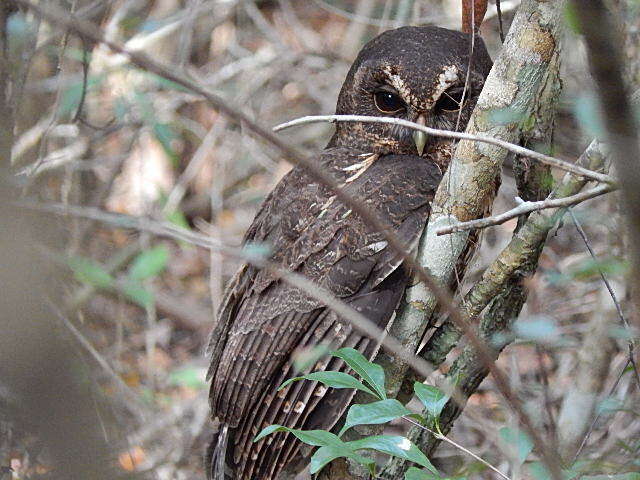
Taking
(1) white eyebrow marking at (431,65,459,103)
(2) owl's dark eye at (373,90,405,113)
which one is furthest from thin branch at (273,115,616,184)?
(2) owl's dark eye at (373,90,405,113)

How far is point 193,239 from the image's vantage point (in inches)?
84.3

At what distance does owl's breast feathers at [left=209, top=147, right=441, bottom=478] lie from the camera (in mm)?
2799

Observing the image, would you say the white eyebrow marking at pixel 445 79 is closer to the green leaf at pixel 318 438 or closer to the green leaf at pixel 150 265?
the green leaf at pixel 150 265

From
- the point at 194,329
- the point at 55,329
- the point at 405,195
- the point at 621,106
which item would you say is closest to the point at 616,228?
the point at 405,195

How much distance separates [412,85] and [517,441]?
1.50 m

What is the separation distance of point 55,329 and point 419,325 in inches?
49.6

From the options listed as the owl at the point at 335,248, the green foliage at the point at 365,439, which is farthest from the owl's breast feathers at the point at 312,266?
the green foliage at the point at 365,439

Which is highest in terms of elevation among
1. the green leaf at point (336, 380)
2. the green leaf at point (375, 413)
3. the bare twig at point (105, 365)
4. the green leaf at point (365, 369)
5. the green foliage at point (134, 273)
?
the green foliage at point (134, 273)

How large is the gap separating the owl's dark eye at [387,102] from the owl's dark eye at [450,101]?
0.49ft

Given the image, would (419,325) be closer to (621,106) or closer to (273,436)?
(273,436)

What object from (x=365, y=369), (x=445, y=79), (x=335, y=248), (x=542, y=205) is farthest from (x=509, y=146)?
(x=445, y=79)

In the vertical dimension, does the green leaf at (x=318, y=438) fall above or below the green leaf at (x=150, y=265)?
below

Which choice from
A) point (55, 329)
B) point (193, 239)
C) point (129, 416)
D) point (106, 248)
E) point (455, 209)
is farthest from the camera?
point (106, 248)

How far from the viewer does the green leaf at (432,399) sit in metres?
2.08
